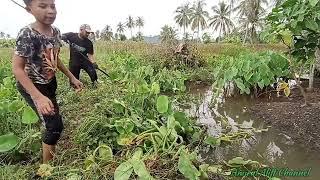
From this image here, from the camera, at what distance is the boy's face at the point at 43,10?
2.56 meters

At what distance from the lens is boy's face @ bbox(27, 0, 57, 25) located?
2557 mm

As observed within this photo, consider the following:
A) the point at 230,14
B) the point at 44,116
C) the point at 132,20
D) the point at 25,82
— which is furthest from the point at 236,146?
the point at 132,20

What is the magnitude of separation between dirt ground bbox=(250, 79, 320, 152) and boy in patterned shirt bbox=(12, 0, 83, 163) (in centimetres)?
313

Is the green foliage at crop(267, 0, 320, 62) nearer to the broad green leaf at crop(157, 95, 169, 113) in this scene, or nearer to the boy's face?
the broad green leaf at crop(157, 95, 169, 113)

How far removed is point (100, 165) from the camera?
2852 millimetres

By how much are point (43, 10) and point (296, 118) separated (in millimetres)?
4162

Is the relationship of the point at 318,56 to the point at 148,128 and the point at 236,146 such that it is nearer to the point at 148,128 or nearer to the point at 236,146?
the point at 236,146

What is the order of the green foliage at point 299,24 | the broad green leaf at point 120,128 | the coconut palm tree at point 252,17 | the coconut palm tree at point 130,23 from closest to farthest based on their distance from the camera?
the green foliage at point 299,24, the broad green leaf at point 120,128, the coconut palm tree at point 252,17, the coconut palm tree at point 130,23

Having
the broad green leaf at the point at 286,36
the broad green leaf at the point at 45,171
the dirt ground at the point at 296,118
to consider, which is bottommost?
the dirt ground at the point at 296,118

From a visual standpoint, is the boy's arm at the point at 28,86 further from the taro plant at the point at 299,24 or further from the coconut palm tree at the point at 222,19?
the coconut palm tree at the point at 222,19

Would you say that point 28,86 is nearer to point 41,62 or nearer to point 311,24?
point 41,62

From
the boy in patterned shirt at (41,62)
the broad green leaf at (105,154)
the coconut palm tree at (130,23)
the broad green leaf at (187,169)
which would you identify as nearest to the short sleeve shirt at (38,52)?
the boy in patterned shirt at (41,62)

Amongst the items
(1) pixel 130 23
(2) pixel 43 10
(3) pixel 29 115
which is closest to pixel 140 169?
(3) pixel 29 115

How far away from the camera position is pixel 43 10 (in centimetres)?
258
